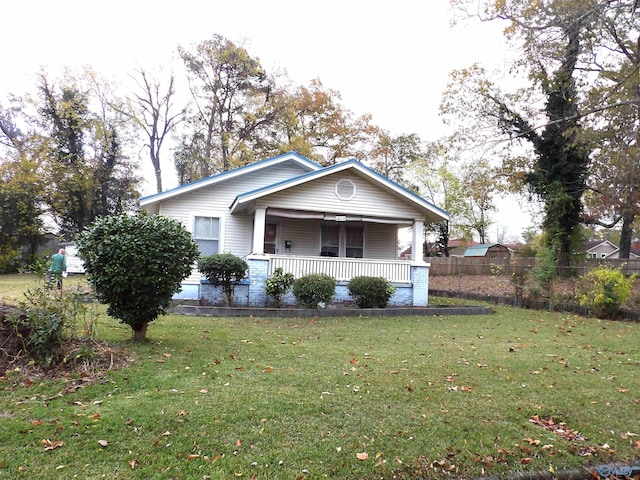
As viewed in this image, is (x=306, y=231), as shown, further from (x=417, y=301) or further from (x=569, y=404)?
(x=569, y=404)

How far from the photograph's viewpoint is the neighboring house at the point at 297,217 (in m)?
12.2

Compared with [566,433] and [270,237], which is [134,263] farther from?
[270,237]

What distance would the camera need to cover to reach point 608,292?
436 inches

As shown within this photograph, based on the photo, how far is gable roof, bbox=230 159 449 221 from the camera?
11969mm

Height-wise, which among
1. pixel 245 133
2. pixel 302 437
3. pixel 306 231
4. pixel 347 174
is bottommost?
pixel 302 437

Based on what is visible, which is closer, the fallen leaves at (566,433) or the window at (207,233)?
the fallen leaves at (566,433)

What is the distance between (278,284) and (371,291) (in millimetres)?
2664

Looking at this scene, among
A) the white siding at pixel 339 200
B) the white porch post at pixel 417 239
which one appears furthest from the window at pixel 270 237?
the white porch post at pixel 417 239

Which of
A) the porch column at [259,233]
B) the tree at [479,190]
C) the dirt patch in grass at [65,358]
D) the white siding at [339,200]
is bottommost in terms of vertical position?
the dirt patch in grass at [65,358]

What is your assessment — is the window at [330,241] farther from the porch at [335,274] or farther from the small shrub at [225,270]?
the small shrub at [225,270]

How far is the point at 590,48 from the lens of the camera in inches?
458

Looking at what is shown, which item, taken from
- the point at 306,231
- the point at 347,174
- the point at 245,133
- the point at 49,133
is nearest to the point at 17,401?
the point at 347,174

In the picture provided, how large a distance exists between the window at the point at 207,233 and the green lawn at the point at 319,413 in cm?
724

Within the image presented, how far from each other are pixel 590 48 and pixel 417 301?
890 cm
